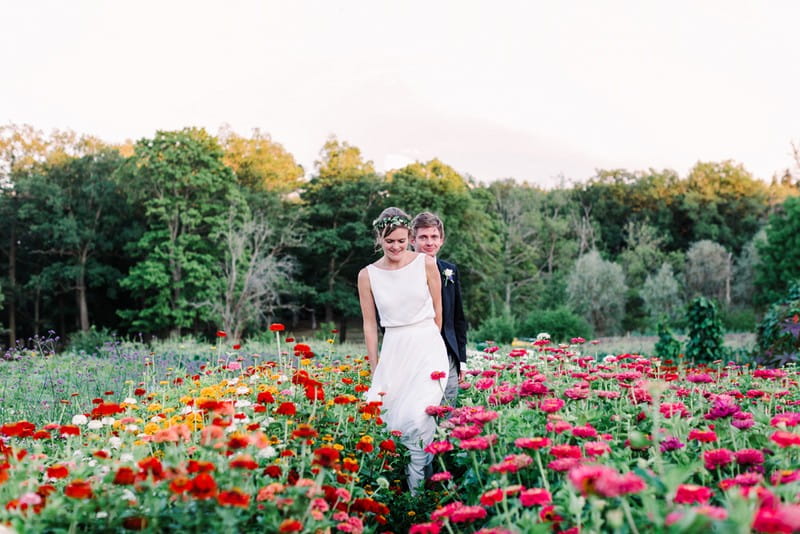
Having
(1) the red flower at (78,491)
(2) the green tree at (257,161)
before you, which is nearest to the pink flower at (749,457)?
(1) the red flower at (78,491)

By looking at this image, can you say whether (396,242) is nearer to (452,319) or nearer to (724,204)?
(452,319)

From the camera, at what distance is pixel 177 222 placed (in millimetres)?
25406

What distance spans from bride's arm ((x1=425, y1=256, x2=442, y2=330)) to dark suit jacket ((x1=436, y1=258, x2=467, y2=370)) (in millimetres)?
215

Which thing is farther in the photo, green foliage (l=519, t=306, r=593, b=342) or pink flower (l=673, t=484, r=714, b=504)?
green foliage (l=519, t=306, r=593, b=342)

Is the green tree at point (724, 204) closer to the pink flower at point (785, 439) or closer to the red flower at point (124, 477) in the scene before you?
the pink flower at point (785, 439)

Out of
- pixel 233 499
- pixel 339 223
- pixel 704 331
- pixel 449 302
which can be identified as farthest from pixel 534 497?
pixel 339 223

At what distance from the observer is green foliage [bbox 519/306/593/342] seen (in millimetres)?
18266

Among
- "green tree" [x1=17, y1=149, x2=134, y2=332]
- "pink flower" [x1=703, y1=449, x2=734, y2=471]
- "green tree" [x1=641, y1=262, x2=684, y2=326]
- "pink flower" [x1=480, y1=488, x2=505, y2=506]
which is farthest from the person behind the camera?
"green tree" [x1=641, y1=262, x2=684, y2=326]

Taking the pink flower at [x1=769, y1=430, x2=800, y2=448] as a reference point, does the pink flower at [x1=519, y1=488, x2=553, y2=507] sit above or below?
below

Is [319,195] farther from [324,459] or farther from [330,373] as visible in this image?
[324,459]

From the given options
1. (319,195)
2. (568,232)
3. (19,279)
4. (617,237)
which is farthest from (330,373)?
(617,237)

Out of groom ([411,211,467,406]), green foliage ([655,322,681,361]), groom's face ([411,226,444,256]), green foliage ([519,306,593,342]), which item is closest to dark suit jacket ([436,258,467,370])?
groom ([411,211,467,406])

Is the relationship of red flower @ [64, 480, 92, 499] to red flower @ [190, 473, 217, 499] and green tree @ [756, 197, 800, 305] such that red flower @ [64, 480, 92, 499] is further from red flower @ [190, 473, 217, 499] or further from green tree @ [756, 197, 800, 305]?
green tree @ [756, 197, 800, 305]

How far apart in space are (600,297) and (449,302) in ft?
79.0
